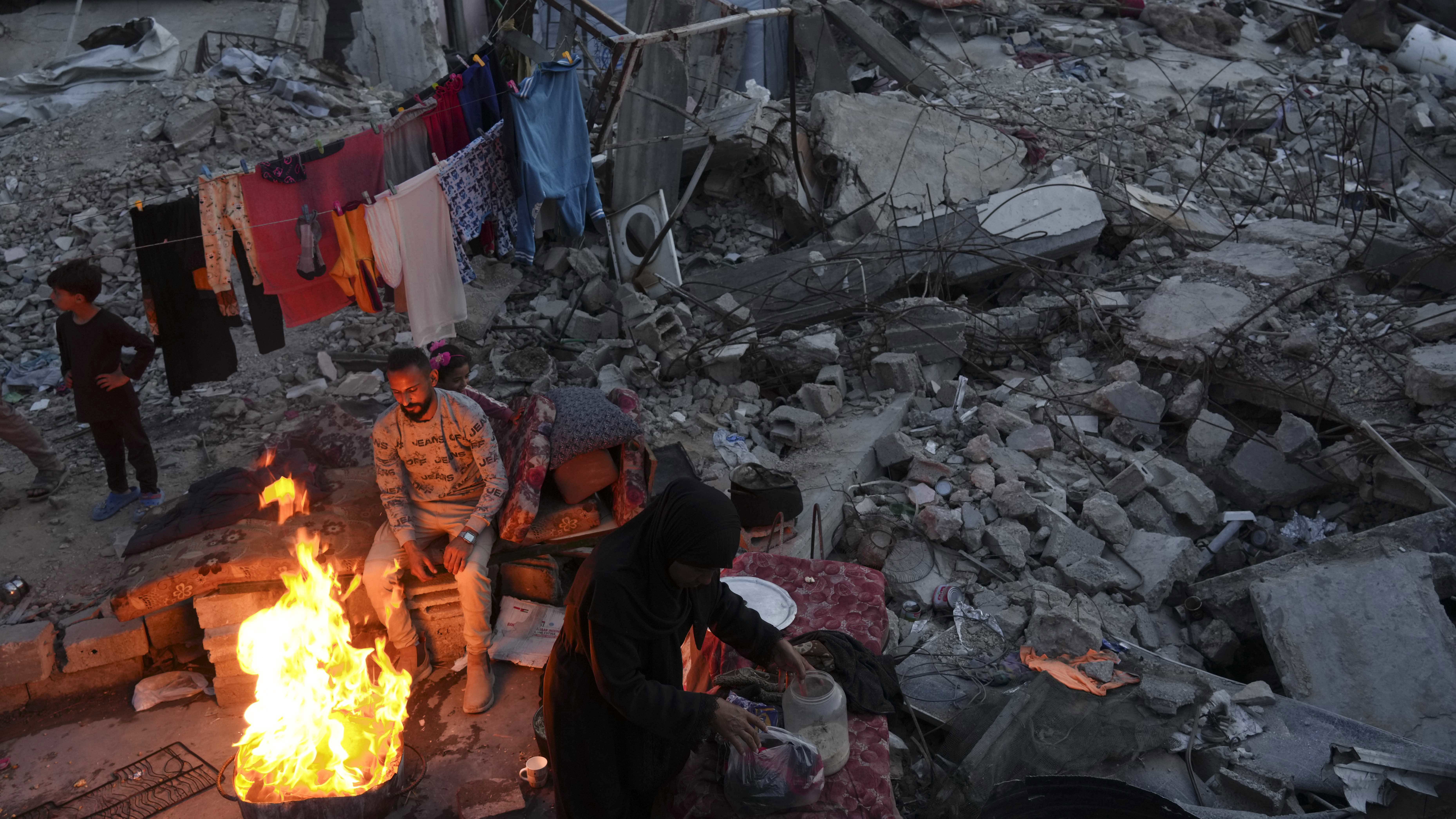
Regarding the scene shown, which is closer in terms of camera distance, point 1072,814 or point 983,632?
point 1072,814

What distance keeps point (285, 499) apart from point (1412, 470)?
245 inches

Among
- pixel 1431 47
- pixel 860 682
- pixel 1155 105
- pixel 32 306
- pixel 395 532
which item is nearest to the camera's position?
pixel 860 682

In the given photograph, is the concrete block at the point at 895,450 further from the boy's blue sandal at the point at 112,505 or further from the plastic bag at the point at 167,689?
the boy's blue sandal at the point at 112,505

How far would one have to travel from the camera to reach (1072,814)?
3.22 m

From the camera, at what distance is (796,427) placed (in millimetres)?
6449

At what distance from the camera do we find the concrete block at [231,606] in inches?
177

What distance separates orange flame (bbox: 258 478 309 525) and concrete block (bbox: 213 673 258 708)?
2.74ft

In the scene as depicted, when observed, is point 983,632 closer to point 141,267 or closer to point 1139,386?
point 1139,386

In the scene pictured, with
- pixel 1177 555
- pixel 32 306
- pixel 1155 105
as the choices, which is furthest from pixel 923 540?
pixel 1155 105

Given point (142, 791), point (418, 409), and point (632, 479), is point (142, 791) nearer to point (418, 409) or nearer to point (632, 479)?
point (418, 409)

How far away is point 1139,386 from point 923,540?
2.37 m

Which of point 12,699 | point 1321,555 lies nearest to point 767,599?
point 1321,555

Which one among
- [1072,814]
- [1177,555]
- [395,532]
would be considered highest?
[395,532]

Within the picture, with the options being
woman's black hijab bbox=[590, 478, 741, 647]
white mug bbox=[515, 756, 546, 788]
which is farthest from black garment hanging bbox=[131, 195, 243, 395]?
woman's black hijab bbox=[590, 478, 741, 647]
